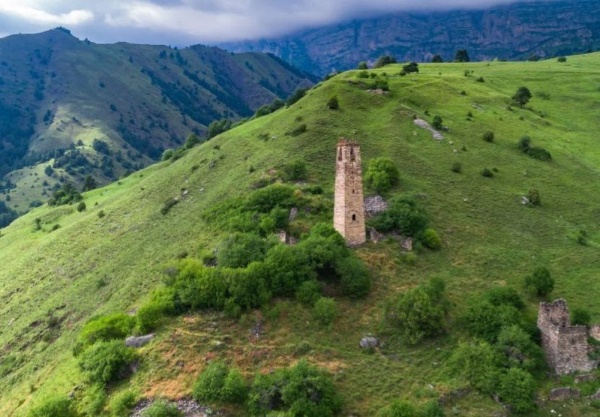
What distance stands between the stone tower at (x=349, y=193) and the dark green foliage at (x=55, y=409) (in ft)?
91.1

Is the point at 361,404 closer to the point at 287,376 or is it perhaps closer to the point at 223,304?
the point at 287,376

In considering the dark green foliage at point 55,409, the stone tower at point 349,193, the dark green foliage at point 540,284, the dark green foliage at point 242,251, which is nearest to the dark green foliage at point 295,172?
the stone tower at point 349,193

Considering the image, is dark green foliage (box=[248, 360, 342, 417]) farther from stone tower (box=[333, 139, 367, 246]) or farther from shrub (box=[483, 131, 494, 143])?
shrub (box=[483, 131, 494, 143])

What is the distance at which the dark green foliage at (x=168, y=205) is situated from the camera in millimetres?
78238

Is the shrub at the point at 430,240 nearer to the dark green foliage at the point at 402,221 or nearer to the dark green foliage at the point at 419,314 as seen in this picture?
the dark green foliage at the point at 402,221

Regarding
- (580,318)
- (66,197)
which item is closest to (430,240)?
(580,318)

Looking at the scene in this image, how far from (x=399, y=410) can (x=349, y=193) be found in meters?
22.2

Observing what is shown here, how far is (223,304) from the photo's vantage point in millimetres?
41688

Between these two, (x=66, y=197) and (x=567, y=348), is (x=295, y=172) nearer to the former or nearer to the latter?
(x=567, y=348)

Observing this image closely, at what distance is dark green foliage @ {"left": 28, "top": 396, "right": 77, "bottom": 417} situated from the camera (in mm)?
35375

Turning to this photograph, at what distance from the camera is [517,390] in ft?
112

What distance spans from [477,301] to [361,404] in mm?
14674

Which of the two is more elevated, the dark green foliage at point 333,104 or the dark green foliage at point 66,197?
the dark green foliage at point 333,104

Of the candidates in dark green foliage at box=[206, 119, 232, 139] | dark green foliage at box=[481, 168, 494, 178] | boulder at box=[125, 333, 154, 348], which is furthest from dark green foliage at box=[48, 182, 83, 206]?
dark green foliage at box=[481, 168, 494, 178]
